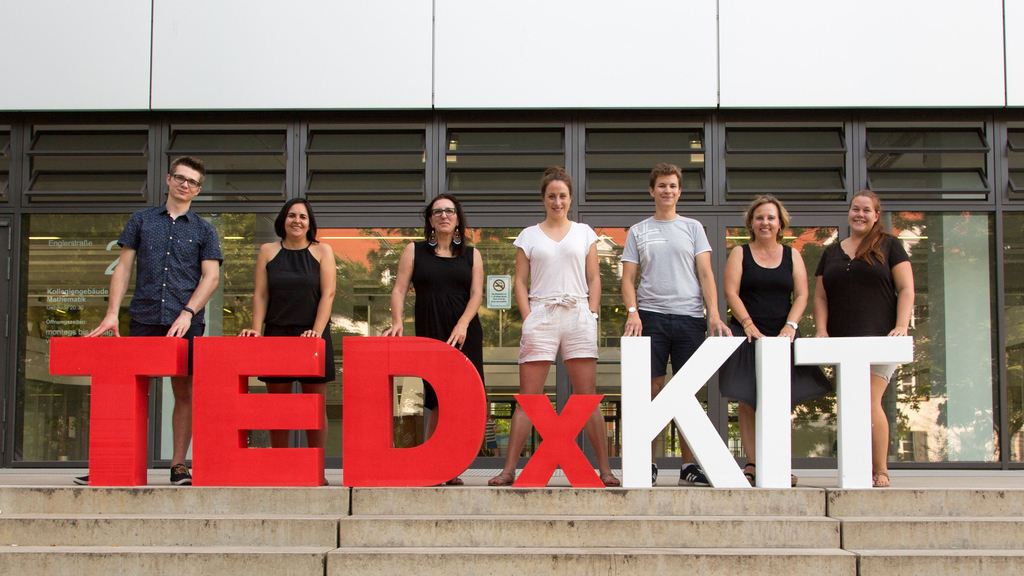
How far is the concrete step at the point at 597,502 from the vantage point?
371cm

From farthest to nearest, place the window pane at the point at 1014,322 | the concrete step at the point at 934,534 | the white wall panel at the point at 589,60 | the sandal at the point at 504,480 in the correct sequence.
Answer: the white wall panel at the point at 589,60
the window pane at the point at 1014,322
the sandal at the point at 504,480
the concrete step at the point at 934,534

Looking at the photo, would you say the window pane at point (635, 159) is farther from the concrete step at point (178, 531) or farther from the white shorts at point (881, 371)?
the concrete step at point (178, 531)

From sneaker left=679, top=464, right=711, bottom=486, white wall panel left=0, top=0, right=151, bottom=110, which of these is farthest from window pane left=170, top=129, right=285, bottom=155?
sneaker left=679, top=464, right=711, bottom=486

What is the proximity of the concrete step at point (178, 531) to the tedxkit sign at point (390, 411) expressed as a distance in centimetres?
29

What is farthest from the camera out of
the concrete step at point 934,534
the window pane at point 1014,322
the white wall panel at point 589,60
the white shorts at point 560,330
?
the white wall panel at point 589,60

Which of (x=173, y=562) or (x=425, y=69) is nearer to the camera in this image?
(x=173, y=562)

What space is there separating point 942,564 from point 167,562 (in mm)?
3345

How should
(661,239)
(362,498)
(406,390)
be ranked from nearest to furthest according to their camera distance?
1. (362,498)
2. (661,239)
3. (406,390)

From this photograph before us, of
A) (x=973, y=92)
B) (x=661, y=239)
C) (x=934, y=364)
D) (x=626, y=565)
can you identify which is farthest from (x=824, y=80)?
(x=626, y=565)

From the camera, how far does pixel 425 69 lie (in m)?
6.13

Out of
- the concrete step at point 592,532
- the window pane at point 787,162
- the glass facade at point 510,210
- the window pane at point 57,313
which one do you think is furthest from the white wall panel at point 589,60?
the concrete step at point 592,532

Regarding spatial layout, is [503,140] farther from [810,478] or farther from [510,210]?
[810,478]

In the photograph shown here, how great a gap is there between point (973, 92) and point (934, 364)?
2.12 m

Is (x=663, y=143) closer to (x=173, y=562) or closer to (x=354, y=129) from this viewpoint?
(x=354, y=129)
